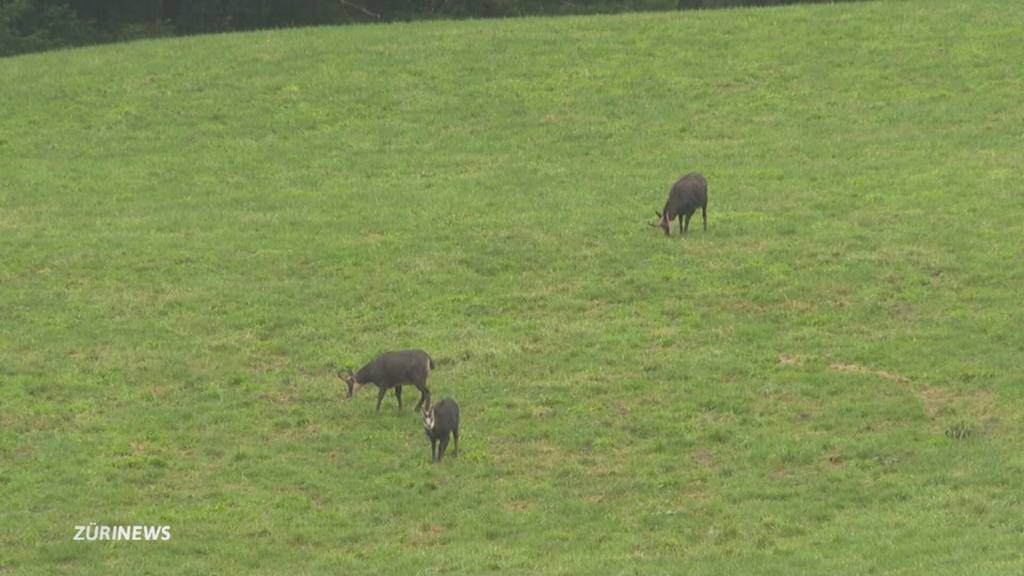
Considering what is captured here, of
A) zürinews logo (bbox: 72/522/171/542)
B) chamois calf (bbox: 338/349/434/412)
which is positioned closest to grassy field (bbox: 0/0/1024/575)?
zürinews logo (bbox: 72/522/171/542)

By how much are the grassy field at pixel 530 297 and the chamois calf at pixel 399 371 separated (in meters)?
0.57

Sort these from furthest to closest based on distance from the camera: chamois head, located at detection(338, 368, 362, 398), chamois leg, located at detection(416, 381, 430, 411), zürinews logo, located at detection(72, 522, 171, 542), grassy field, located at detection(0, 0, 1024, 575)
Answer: chamois head, located at detection(338, 368, 362, 398), chamois leg, located at detection(416, 381, 430, 411), grassy field, located at detection(0, 0, 1024, 575), zürinews logo, located at detection(72, 522, 171, 542)

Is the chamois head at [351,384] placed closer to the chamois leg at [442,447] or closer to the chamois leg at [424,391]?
the chamois leg at [424,391]

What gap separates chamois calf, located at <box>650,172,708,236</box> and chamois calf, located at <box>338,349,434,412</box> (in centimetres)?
1006

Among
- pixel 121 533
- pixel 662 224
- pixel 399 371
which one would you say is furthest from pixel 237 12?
pixel 121 533

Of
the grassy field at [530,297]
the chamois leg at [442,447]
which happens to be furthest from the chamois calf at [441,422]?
the grassy field at [530,297]

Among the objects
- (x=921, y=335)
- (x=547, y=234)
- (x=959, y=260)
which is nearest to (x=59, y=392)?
(x=547, y=234)

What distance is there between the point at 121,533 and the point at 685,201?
54.0ft

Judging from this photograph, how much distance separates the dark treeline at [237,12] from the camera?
70.0 meters

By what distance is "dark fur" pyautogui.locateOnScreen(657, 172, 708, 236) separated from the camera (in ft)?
114

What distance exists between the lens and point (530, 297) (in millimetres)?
32344

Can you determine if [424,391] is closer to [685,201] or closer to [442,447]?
[442,447]

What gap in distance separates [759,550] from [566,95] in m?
29.0

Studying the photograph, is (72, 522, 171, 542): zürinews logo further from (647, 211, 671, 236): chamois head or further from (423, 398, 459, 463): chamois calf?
(647, 211, 671, 236): chamois head
